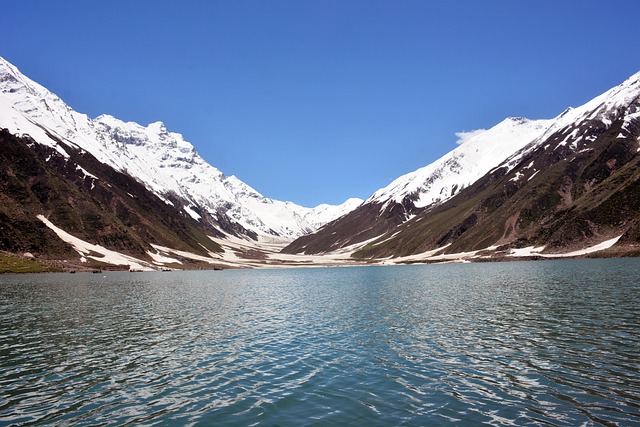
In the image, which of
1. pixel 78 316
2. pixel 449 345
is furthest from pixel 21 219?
pixel 449 345

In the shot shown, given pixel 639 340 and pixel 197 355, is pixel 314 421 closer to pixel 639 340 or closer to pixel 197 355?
pixel 197 355

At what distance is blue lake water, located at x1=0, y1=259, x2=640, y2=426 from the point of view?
20.3 meters

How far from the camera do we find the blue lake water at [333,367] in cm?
2028

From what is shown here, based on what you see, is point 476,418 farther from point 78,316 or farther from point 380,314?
point 78,316

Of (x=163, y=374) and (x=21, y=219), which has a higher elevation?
(x=21, y=219)

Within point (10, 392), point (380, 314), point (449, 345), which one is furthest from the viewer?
point (380, 314)

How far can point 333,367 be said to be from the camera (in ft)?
94.2

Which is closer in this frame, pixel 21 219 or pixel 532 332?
pixel 532 332

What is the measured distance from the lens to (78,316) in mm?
53250

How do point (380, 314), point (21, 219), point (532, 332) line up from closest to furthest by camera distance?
point (532, 332), point (380, 314), point (21, 219)

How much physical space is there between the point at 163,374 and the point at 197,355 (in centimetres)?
532

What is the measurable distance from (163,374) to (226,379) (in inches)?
179

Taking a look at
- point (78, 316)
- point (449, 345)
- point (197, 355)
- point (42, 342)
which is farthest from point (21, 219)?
point (449, 345)

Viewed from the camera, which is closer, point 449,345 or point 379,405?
point 379,405
